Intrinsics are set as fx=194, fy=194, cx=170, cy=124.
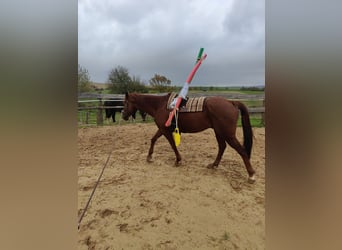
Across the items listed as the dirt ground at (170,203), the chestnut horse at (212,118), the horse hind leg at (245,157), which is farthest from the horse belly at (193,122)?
the dirt ground at (170,203)

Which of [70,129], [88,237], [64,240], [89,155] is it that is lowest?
[88,237]

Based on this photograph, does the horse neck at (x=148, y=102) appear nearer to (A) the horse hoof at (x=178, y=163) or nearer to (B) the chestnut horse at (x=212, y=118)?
(B) the chestnut horse at (x=212, y=118)

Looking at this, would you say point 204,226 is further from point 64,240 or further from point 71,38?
point 71,38

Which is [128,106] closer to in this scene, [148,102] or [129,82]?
[148,102]

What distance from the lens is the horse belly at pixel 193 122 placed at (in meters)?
1.82

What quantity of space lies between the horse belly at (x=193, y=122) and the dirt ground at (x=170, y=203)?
0.39 meters

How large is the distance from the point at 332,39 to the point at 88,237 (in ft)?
3.67

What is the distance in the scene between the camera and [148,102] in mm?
2092

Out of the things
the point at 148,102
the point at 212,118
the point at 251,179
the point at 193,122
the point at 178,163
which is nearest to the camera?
the point at 251,179

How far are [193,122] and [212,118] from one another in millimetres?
193

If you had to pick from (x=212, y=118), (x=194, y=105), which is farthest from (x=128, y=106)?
(x=212, y=118)

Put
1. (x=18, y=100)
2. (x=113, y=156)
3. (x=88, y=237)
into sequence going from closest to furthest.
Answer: (x=18, y=100), (x=88, y=237), (x=113, y=156)

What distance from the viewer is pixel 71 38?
41 centimetres

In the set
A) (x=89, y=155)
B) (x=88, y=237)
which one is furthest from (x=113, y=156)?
(x=88, y=237)
